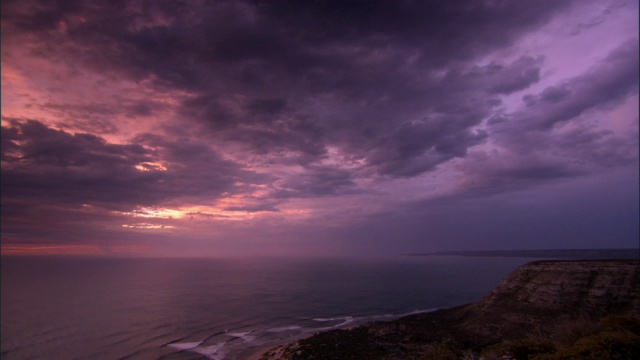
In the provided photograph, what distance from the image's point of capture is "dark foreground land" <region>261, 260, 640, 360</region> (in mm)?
33188

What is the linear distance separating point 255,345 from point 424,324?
22567 millimetres

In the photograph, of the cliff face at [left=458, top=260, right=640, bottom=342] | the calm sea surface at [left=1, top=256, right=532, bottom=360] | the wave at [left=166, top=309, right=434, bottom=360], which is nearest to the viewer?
the cliff face at [left=458, top=260, right=640, bottom=342]

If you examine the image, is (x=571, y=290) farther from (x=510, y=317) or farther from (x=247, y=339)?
(x=247, y=339)

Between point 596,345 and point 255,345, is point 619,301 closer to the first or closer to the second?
point 596,345

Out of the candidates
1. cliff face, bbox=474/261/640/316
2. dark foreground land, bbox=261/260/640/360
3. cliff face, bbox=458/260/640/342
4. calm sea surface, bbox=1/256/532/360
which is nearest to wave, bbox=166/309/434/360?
calm sea surface, bbox=1/256/532/360

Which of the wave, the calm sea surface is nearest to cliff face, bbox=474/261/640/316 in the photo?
the calm sea surface

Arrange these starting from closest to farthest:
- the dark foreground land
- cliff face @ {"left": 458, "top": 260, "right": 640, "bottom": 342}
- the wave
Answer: the dark foreground land → cliff face @ {"left": 458, "top": 260, "right": 640, "bottom": 342} → the wave

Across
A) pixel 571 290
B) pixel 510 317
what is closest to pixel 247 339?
pixel 510 317

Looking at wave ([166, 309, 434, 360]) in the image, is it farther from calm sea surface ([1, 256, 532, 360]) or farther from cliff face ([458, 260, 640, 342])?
cliff face ([458, 260, 640, 342])

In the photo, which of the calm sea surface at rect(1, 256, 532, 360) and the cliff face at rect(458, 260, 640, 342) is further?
the calm sea surface at rect(1, 256, 532, 360)

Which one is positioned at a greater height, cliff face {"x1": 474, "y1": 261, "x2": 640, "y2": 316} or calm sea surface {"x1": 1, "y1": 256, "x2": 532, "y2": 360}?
cliff face {"x1": 474, "y1": 261, "x2": 640, "y2": 316}

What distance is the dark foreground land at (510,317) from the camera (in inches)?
1307

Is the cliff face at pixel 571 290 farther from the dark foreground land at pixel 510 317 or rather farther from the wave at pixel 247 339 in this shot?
the wave at pixel 247 339

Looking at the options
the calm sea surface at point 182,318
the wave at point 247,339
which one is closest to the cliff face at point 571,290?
the calm sea surface at point 182,318
